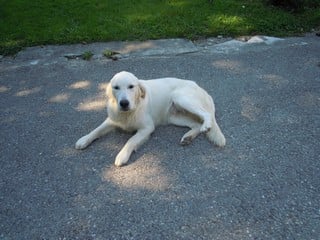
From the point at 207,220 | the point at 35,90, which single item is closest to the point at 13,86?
the point at 35,90

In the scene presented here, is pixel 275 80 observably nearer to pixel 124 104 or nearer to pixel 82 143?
pixel 124 104

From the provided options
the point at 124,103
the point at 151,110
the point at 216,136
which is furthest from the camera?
the point at 151,110

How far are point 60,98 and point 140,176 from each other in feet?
7.35

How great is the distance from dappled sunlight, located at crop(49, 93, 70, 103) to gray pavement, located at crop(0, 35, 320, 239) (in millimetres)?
15

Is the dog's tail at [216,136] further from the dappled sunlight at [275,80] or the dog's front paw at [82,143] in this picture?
the dappled sunlight at [275,80]

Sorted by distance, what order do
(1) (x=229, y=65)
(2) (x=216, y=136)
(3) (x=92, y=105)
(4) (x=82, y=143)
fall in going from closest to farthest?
(2) (x=216, y=136) → (4) (x=82, y=143) → (3) (x=92, y=105) → (1) (x=229, y=65)

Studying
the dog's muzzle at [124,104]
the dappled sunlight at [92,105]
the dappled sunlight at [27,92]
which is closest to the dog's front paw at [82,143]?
the dog's muzzle at [124,104]

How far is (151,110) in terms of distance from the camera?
4.45 meters

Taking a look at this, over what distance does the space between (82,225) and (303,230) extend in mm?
1759

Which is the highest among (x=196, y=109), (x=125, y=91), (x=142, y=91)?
(x=125, y=91)

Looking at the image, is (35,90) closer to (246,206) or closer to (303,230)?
(246,206)

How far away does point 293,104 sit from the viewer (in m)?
5.02

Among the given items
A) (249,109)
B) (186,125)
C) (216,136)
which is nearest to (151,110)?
(186,125)

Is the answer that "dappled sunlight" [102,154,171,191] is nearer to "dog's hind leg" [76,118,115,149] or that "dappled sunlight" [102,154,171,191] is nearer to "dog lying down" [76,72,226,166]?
"dog lying down" [76,72,226,166]
